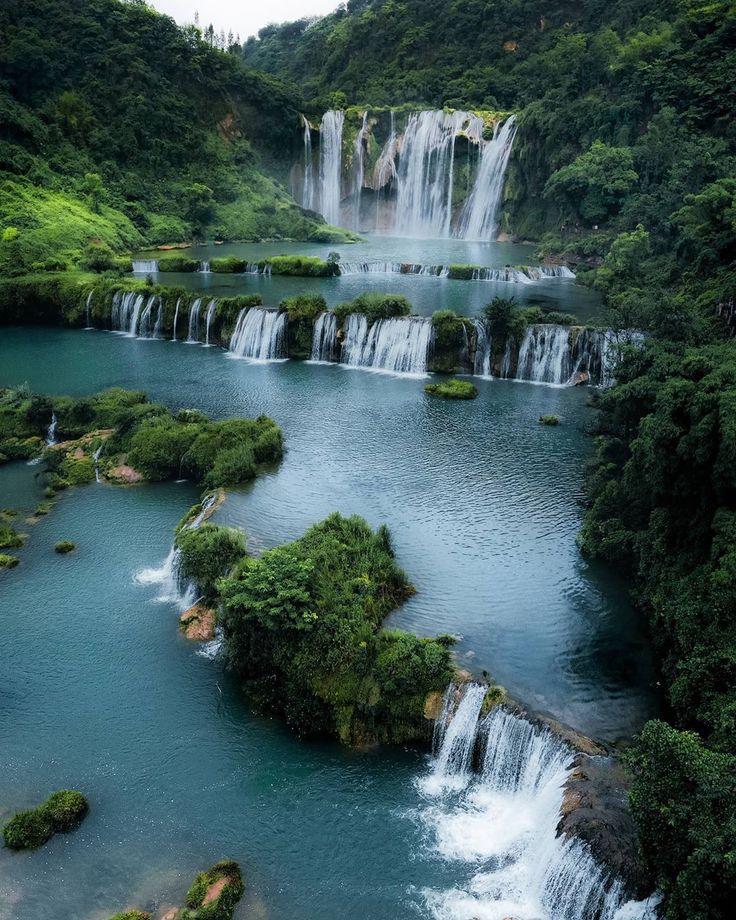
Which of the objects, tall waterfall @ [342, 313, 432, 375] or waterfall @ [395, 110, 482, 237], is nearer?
tall waterfall @ [342, 313, 432, 375]

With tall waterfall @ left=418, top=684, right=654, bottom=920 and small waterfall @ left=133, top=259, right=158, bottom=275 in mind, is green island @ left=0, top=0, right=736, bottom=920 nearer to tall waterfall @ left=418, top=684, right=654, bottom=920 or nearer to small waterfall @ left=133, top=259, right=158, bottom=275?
tall waterfall @ left=418, top=684, right=654, bottom=920

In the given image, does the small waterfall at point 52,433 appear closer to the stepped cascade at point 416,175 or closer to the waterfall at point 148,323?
the waterfall at point 148,323

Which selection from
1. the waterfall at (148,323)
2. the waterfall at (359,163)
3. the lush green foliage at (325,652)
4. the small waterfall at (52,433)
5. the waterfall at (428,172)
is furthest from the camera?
the waterfall at (359,163)

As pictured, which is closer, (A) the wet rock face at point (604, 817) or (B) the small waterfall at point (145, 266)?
(A) the wet rock face at point (604, 817)

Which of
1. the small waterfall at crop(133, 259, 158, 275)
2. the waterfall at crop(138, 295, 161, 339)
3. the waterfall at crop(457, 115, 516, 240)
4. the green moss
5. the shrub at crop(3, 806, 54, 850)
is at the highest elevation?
the waterfall at crop(457, 115, 516, 240)

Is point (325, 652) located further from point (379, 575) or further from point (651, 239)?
point (651, 239)

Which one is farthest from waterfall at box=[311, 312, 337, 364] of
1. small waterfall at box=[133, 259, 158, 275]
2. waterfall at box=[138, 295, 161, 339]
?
small waterfall at box=[133, 259, 158, 275]

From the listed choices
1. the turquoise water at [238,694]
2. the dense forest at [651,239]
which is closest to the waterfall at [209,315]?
the turquoise water at [238,694]

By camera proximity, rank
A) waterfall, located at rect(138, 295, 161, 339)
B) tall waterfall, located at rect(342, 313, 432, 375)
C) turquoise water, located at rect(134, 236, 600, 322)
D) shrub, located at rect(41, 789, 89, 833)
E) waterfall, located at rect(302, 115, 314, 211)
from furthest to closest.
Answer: waterfall, located at rect(302, 115, 314, 211) → turquoise water, located at rect(134, 236, 600, 322) → waterfall, located at rect(138, 295, 161, 339) → tall waterfall, located at rect(342, 313, 432, 375) → shrub, located at rect(41, 789, 89, 833)
